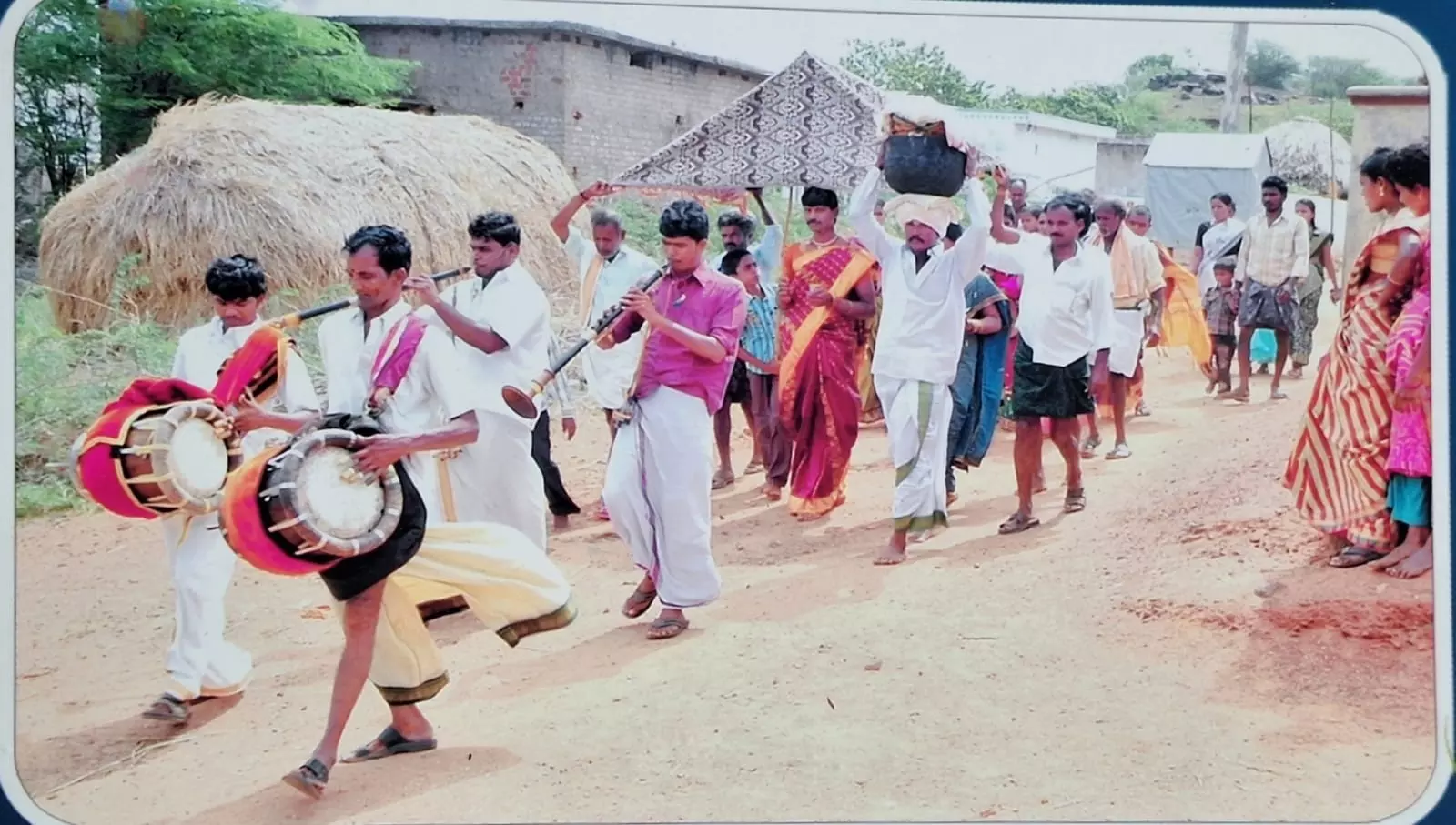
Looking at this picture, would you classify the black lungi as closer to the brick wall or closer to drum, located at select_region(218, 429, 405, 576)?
the brick wall

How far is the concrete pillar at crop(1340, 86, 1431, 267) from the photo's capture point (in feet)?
11.1

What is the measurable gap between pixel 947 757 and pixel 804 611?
1.75ft

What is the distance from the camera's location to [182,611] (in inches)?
131

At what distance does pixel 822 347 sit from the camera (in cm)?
514

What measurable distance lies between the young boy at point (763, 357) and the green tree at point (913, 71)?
139 cm

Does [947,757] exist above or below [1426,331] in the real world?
below

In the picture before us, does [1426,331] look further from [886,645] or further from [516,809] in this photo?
[516,809]

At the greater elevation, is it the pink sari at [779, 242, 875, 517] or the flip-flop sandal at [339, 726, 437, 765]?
the pink sari at [779, 242, 875, 517]

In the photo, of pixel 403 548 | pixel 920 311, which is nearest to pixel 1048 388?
pixel 920 311

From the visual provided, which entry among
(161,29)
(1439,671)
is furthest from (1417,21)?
(161,29)

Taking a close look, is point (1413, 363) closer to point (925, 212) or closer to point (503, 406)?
point (925, 212)

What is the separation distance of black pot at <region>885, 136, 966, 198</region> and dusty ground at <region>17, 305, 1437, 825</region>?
3.20ft

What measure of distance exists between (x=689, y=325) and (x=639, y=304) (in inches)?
10.0

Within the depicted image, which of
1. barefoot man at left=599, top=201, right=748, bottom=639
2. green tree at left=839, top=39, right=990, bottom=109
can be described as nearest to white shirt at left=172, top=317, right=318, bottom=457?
barefoot man at left=599, top=201, right=748, bottom=639
